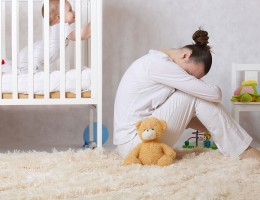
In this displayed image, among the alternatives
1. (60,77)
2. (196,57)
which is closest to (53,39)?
(60,77)

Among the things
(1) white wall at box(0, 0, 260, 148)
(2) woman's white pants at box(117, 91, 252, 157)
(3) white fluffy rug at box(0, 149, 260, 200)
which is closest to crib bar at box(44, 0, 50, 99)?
(3) white fluffy rug at box(0, 149, 260, 200)

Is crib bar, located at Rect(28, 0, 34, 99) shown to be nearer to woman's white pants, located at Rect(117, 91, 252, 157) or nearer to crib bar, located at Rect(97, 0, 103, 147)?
crib bar, located at Rect(97, 0, 103, 147)

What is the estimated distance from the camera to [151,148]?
1929 millimetres

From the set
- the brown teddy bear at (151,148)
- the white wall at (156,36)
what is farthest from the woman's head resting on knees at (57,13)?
the brown teddy bear at (151,148)

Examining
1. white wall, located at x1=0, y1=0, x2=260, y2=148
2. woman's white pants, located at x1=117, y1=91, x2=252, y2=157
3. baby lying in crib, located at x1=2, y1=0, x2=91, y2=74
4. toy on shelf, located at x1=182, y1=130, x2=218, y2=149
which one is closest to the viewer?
woman's white pants, located at x1=117, y1=91, x2=252, y2=157

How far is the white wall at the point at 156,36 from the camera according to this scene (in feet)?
10.2

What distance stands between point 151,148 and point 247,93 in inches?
39.9

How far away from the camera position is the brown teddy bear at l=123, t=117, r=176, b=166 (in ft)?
6.29

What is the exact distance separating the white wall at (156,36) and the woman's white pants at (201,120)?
111cm

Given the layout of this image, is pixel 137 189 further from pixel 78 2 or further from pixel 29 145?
pixel 29 145

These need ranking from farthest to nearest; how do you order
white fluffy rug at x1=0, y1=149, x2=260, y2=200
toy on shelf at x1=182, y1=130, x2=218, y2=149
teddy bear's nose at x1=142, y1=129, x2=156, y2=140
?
toy on shelf at x1=182, y1=130, x2=218, y2=149, teddy bear's nose at x1=142, y1=129, x2=156, y2=140, white fluffy rug at x1=0, y1=149, x2=260, y2=200

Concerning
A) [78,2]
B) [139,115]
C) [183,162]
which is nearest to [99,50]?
[78,2]

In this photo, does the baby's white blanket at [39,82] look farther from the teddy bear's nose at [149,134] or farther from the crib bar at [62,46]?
the teddy bear's nose at [149,134]

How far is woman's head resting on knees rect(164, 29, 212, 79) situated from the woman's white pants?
11cm
